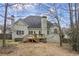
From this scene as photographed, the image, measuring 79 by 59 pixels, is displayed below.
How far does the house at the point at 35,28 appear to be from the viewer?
1.77 metres

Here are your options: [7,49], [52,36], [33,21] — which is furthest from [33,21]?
[7,49]

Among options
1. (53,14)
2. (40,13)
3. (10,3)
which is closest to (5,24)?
(10,3)

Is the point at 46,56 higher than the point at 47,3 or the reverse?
the reverse

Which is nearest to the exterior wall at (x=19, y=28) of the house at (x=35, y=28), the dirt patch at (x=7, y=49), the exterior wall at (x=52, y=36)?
the house at (x=35, y=28)

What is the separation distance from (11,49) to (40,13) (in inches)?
18.3

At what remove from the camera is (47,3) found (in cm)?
181

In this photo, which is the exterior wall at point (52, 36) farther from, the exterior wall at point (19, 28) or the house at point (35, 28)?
the exterior wall at point (19, 28)

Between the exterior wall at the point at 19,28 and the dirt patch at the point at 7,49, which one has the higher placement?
the exterior wall at the point at 19,28

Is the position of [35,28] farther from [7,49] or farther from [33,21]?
[7,49]

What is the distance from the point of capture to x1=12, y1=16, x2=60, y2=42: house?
1.77 m

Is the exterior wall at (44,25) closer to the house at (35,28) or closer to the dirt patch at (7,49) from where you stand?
the house at (35,28)

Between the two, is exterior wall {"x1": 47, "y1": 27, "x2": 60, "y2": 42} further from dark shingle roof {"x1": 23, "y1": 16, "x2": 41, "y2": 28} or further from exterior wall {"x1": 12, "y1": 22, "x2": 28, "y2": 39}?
exterior wall {"x1": 12, "y1": 22, "x2": 28, "y2": 39}

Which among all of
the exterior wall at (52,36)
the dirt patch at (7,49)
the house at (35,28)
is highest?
the house at (35,28)

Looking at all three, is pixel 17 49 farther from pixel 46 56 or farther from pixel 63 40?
pixel 63 40
